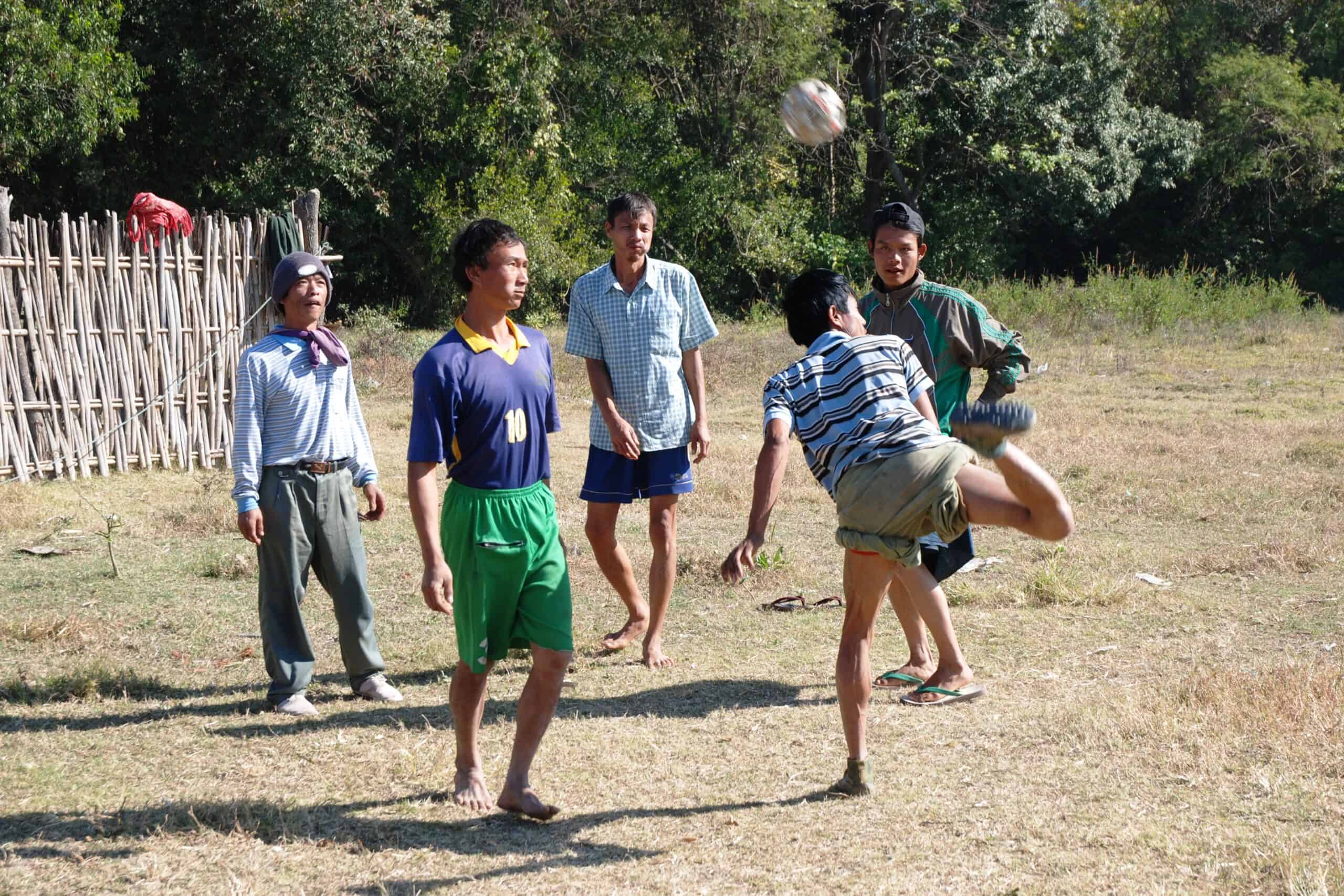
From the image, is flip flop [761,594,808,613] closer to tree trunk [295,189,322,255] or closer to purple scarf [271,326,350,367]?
purple scarf [271,326,350,367]

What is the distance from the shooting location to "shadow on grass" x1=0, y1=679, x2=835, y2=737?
4695mm

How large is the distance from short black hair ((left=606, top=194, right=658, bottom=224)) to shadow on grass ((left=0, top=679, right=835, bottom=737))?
195cm

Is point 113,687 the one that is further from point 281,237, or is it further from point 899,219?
point 281,237

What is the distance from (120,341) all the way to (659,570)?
583 cm

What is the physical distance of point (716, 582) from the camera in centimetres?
698

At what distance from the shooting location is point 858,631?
381cm

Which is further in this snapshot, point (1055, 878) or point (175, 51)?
point (175, 51)

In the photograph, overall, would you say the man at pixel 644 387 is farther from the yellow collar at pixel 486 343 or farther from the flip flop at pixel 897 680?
the yellow collar at pixel 486 343

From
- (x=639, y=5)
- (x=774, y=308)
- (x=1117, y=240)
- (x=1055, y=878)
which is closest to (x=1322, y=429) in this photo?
(x=1055, y=878)

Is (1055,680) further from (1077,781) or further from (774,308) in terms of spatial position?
(774,308)

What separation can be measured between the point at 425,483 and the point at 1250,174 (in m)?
26.2

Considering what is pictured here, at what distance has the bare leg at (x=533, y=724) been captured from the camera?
3.65 metres

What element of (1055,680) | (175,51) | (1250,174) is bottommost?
(1055,680)

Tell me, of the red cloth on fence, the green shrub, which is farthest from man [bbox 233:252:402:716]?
the green shrub
